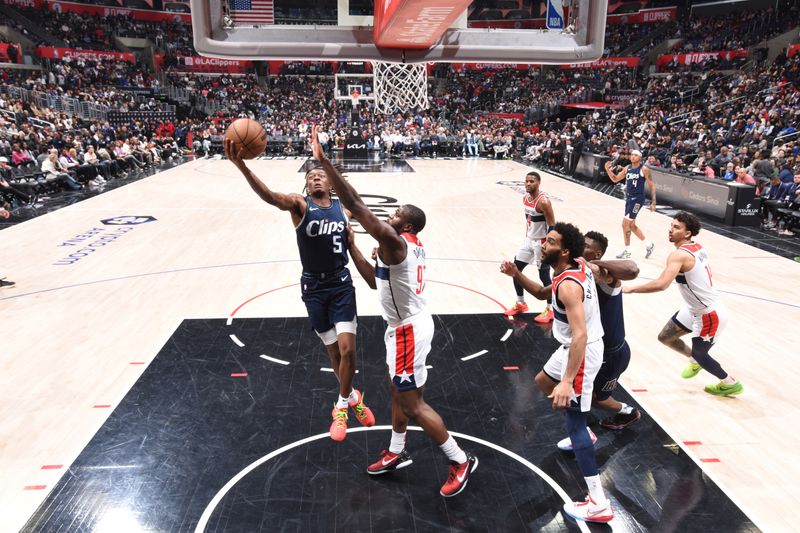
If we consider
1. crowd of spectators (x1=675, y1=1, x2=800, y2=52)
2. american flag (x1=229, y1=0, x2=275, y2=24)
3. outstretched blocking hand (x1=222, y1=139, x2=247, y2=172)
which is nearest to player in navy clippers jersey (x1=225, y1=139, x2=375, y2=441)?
outstretched blocking hand (x1=222, y1=139, x2=247, y2=172)

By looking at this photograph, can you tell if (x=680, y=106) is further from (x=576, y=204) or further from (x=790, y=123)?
(x=576, y=204)

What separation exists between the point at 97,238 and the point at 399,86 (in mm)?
6973

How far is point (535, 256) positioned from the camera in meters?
6.41

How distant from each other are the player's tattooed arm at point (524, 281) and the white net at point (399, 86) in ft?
32.2

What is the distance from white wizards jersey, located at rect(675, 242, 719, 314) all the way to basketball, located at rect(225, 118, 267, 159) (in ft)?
11.0

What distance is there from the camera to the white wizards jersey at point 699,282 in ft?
14.8

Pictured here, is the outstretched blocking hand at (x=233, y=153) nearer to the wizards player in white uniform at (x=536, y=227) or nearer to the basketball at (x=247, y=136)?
the basketball at (x=247, y=136)

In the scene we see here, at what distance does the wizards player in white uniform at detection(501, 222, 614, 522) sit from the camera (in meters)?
3.09

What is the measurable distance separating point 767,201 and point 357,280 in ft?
28.7

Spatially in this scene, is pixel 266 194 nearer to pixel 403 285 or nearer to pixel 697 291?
pixel 403 285

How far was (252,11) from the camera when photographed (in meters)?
6.53

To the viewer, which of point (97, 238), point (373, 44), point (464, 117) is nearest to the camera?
point (373, 44)

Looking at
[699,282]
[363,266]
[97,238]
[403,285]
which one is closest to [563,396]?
[403,285]

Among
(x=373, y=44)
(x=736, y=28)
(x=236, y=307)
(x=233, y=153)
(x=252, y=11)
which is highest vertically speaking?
(x=736, y=28)
